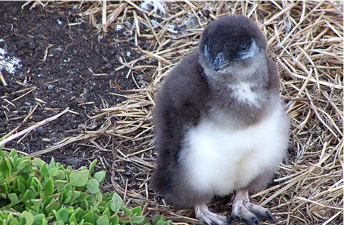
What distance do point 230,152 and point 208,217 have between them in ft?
2.65

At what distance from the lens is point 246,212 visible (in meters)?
3.97

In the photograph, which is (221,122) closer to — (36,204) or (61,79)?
(36,204)

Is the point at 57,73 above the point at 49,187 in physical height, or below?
below

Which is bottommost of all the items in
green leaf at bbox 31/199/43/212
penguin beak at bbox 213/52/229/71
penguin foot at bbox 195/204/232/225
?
penguin foot at bbox 195/204/232/225

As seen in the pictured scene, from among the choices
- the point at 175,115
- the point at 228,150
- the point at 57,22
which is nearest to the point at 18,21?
the point at 57,22

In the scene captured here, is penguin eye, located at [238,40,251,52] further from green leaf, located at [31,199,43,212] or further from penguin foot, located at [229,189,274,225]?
green leaf, located at [31,199,43,212]

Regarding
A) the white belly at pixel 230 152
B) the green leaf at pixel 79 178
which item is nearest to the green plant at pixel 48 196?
the green leaf at pixel 79 178

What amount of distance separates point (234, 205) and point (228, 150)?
2.83ft

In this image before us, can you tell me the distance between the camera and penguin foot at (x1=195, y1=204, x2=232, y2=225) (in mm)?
3939

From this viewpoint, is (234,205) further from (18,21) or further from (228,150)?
(18,21)

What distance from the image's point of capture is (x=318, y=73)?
17.2 ft

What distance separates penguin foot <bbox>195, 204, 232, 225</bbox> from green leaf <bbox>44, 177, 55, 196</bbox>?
186 centimetres

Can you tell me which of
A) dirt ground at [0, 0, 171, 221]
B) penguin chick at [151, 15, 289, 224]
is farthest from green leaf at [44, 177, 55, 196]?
dirt ground at [0, 0, 171, 221]

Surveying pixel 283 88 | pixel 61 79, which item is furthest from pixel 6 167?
pixel 283 88
